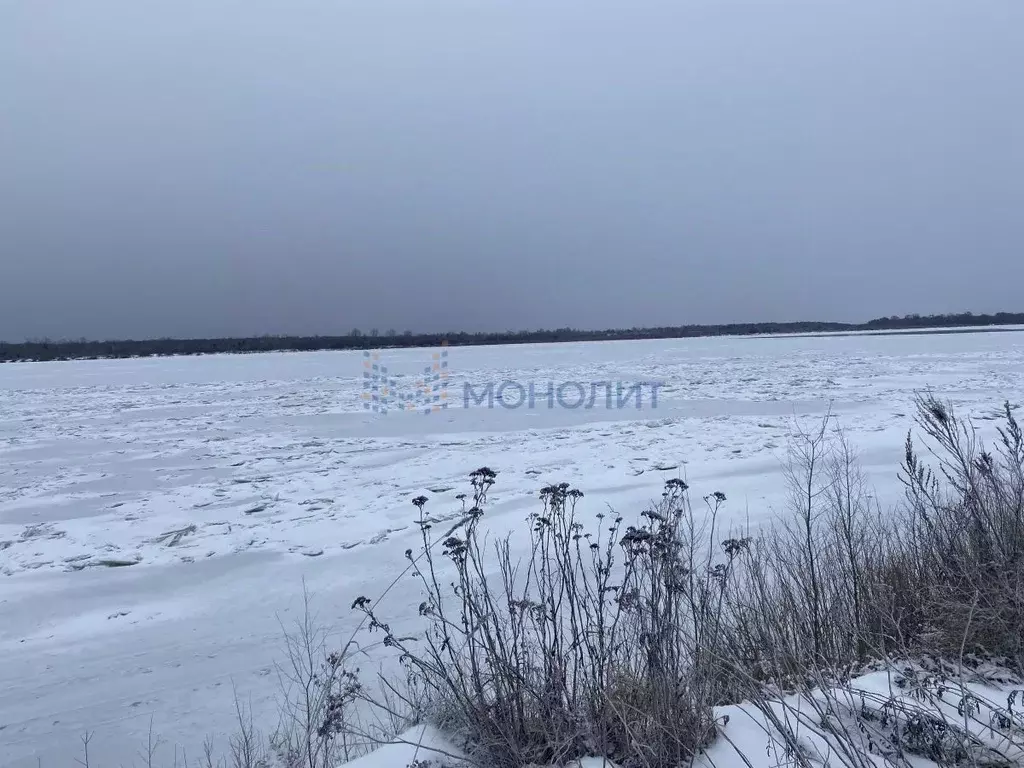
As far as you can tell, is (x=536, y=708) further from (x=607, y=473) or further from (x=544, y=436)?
(x=544, y=436)

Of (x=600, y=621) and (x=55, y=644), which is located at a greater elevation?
(x=600, y=621)

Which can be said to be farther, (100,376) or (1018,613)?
(100,376)

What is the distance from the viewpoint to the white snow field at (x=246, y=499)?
4258 millimetres

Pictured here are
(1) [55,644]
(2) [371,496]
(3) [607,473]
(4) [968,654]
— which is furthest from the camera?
(3) [607,473]

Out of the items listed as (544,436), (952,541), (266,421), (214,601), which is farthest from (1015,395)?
(266,421)

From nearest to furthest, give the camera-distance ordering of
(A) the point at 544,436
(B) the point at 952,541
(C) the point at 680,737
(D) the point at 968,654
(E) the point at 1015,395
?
(C) the point at 680,737 → (D) the point at 968,654 → (B) the point at 952,541 → (A) the point at 544,436 → (E) the point at 1015,395

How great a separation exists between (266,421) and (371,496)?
7.91 metres

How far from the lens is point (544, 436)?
40.7 ft

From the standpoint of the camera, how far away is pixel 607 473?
9.14m

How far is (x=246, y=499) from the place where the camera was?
328 inches

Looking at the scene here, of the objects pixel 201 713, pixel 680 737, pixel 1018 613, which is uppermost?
pixel 1018 613

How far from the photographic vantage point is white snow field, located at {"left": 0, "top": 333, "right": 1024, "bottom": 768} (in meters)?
4.26

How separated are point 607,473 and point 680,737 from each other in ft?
21.6

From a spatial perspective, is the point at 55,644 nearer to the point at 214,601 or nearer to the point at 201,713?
the point at 214,601
